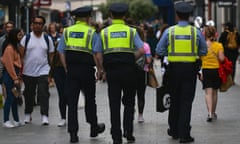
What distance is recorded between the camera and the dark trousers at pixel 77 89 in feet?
39.0

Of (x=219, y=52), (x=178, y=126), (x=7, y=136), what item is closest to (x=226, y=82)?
(x=219, y=52)

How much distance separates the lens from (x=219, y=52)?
47.4 ft

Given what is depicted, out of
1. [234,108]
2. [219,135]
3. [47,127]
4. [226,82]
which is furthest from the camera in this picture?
[234,108]

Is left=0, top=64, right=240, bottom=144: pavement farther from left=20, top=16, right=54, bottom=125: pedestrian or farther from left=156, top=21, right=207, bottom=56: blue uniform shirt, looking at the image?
left=156, top=21, right=207, bottom=56: blue uniform shirt

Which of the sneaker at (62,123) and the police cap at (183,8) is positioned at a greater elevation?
the police cap at (183,8)

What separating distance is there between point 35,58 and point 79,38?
91.2 inches

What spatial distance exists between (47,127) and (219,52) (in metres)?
3.27

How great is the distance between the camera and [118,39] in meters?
11.3

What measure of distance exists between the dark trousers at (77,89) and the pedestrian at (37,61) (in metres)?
2.15

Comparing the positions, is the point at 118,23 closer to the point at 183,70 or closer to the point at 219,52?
the point at 183,70

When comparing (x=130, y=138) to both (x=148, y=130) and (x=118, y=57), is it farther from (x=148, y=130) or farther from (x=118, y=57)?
(x=148, y=130)

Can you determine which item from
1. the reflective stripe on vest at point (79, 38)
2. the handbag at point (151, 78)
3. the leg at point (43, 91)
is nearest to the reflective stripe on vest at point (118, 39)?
the reflective stripe on vest at point (79, 38)

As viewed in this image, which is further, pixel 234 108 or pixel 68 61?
pixel 234 108

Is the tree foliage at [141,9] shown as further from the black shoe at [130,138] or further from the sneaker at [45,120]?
the black shoe at [130,138]
